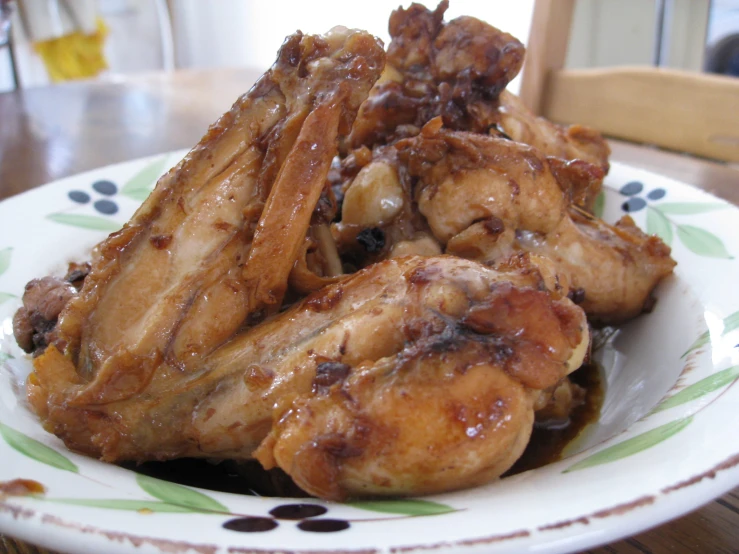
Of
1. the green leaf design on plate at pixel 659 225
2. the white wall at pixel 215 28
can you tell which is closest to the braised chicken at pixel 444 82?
the green leaf design on plate at pixel 659 225

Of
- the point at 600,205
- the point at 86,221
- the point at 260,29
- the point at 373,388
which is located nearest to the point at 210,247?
the point at 373,388

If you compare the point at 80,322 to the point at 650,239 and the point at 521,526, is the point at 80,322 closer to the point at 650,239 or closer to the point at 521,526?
the point at 521,526

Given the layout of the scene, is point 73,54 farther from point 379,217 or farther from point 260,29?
point 379,217

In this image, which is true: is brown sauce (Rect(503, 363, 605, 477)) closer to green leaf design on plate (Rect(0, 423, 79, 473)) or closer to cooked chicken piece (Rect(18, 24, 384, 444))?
cooked chicken piece (Rect(18, 24, 384, 444))

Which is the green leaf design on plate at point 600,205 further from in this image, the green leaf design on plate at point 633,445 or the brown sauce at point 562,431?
the green leaf design on plate at point 633,445

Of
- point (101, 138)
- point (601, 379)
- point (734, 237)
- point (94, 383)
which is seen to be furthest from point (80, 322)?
point (101, 138)
